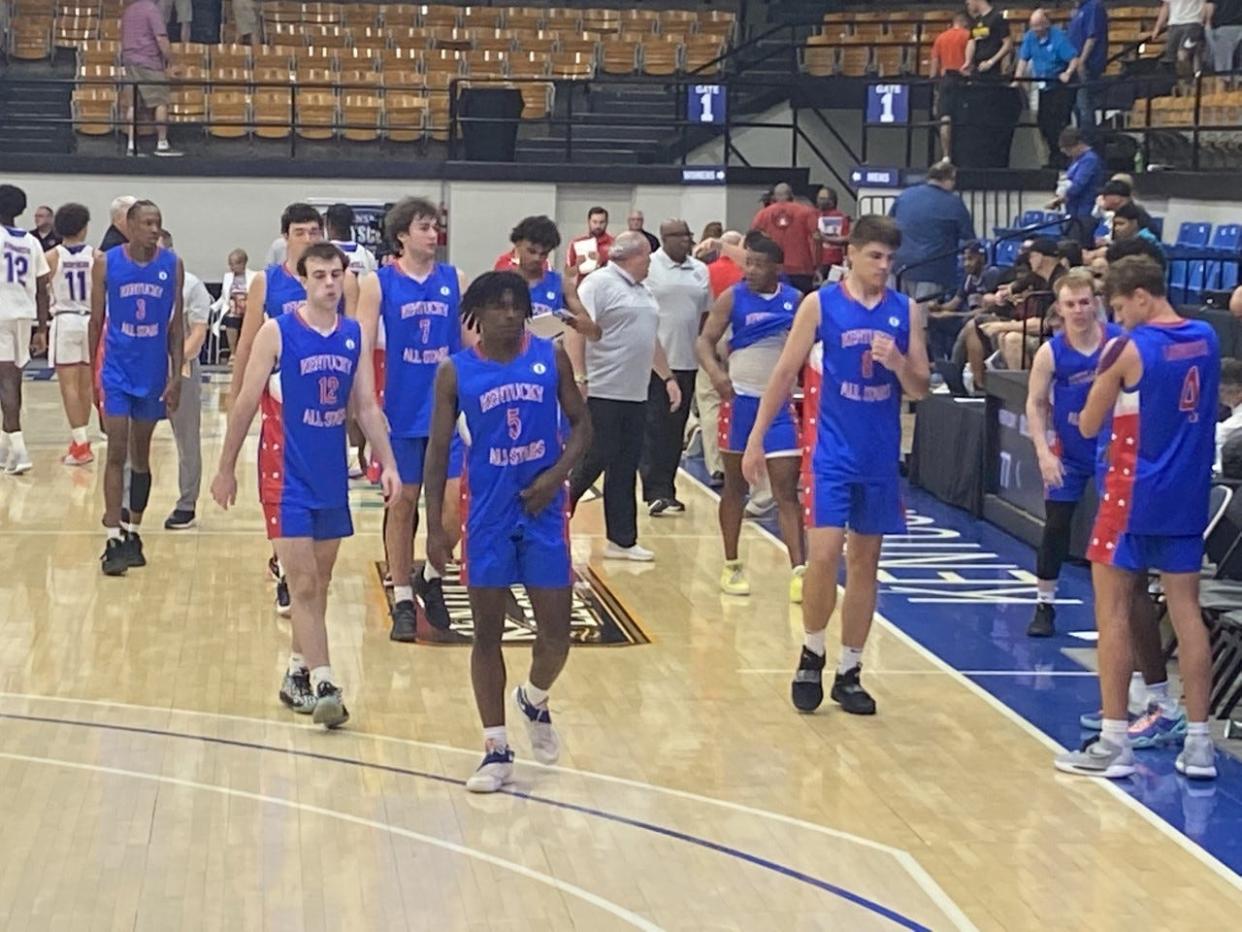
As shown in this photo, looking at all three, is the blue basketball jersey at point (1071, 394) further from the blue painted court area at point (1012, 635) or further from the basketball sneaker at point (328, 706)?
the basketball sneaker at point (328, 706)

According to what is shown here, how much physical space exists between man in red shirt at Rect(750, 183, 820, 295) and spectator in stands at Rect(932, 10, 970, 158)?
164 cm

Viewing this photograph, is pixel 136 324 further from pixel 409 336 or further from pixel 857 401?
Result: pixel 857 401

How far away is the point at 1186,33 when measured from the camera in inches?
757

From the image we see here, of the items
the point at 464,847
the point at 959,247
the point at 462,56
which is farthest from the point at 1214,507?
the point at 462,56

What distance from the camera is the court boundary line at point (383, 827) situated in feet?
19.4

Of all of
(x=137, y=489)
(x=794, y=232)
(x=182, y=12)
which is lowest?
(x=137, y=489)

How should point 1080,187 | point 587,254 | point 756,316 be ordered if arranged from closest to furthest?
1. point 756,316
2. point 587,254
3. point 1080,187

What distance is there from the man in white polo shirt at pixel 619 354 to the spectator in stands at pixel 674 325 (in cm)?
108

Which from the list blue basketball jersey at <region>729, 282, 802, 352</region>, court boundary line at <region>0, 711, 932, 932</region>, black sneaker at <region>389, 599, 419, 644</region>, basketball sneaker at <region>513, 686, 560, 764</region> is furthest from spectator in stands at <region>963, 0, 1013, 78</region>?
court boundary line at <region>0, 711, 932, 932</region>

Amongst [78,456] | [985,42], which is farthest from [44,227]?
[985,42]

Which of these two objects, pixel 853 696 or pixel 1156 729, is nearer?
pixel 1156 729

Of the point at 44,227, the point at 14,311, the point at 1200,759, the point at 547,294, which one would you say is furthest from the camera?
the point at 44,227

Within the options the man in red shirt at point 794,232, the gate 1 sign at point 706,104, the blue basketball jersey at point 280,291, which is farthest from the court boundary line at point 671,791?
the gate 1 sign at point 706,104

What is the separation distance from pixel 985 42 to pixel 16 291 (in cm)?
1051
